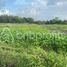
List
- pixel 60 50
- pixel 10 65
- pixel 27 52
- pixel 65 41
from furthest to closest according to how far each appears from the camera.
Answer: pixel 65 41
pixel 60 50
pixel 27 52
pixel 10 65

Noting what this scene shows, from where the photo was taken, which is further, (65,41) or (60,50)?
(65,41)

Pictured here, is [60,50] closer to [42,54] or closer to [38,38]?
[38,38]

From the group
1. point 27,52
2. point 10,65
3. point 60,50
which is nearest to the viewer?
point 10,65

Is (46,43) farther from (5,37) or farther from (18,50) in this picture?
(18,50)

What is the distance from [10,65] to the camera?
8.72 metres

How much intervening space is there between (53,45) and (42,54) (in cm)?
314

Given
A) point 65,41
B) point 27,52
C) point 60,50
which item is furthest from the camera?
point 65,41

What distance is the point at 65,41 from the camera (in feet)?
41.2

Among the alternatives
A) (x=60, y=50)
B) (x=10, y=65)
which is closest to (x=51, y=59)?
(x=10, y=65)

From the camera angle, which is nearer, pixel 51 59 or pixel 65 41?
pixel 51 59

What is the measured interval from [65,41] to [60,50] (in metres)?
0.91

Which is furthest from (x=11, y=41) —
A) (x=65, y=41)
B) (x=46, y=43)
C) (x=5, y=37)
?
(x=65, y=41)

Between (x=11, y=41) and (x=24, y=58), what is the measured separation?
3.21m

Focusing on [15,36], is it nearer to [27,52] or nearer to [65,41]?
[65,41]
